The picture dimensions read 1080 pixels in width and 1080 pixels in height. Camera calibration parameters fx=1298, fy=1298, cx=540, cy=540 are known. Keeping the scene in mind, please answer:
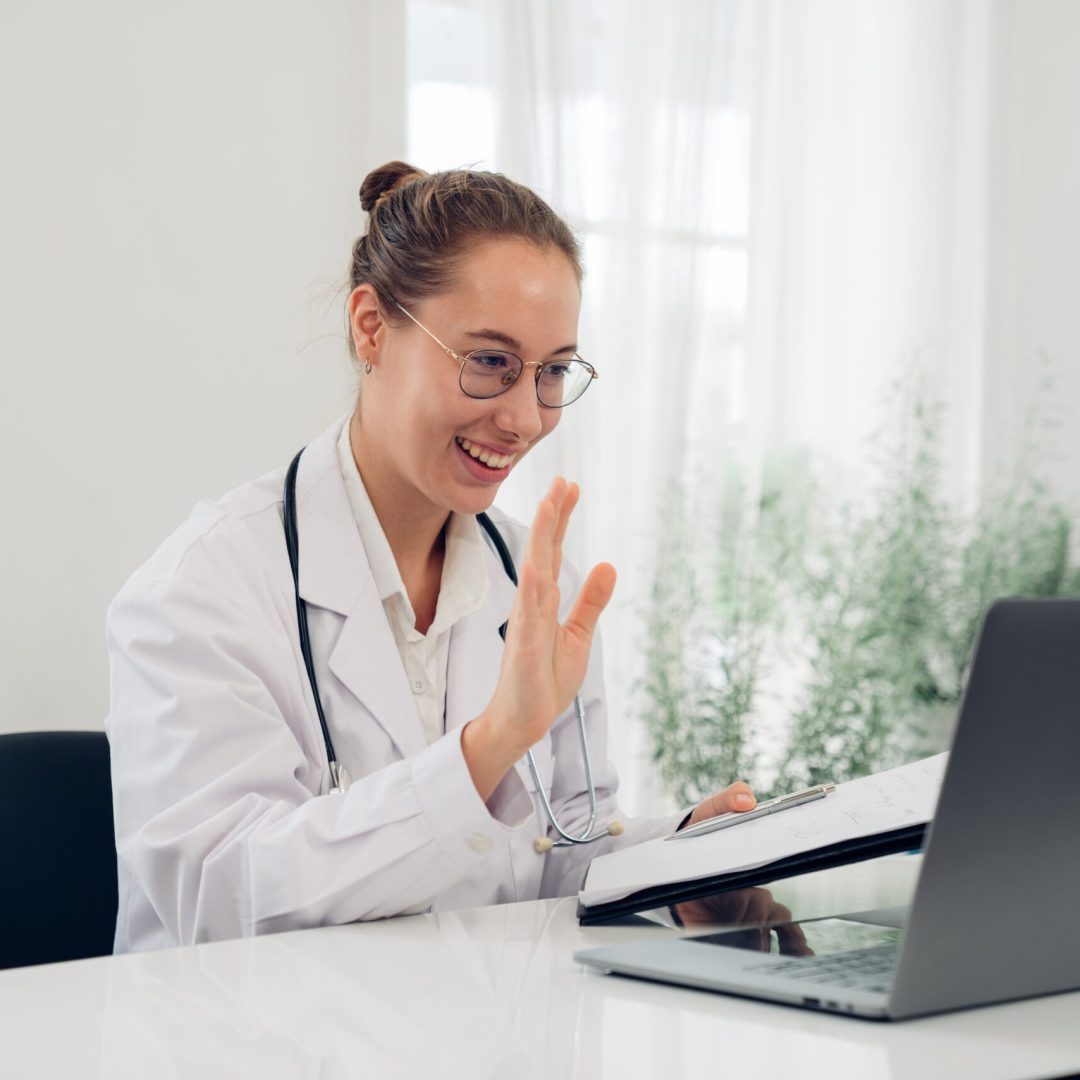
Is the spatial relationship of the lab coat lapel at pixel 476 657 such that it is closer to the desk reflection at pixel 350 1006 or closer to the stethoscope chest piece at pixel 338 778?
the stethoscope chest piece at pixel 338 778

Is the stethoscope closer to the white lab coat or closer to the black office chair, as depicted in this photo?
the white lab coat

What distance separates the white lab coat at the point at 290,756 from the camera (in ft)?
3.57

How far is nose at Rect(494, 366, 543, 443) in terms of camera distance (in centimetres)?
149

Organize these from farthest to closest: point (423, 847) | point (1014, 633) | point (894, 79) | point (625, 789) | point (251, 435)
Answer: point (894, 79)
point (625, 789)
point (251, 435)
point (423, 847)
point (1014, 633)

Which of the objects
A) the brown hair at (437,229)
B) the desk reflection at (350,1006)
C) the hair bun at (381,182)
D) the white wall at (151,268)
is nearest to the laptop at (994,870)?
the desk reflection at (350,1006)

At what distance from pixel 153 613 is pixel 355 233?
4.94ft

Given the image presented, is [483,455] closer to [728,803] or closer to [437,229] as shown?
[437,229]

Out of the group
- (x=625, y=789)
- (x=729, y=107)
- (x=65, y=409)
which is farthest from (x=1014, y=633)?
(x=729, y=107)

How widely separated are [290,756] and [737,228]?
7.41 feet

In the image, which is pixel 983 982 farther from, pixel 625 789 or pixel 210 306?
pixel 625 789

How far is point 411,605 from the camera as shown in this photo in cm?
159

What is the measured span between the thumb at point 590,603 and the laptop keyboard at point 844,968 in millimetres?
338

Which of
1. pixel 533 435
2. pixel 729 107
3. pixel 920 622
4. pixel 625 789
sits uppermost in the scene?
pixel 729 107

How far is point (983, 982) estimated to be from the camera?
2.60 ft
